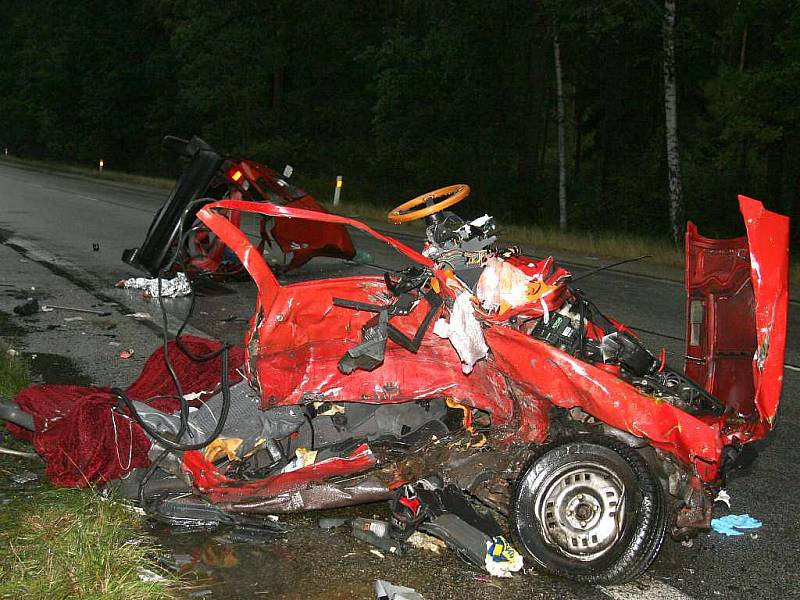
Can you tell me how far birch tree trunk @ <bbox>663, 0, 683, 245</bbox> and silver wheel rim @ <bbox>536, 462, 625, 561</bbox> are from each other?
50.1ft

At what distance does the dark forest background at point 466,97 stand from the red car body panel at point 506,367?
14.2 m

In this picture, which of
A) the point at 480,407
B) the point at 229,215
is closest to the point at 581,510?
the point at 480,407

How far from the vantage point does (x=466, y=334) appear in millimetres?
3842

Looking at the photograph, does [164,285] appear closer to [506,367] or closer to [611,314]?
[611,314]

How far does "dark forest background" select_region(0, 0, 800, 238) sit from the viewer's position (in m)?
20.3

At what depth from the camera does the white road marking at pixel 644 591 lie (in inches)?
144

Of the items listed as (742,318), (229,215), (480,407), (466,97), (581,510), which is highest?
(466,97)

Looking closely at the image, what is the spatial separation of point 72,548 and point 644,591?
2.56 metres

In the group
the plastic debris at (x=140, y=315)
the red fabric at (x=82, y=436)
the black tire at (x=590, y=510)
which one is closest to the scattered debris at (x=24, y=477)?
the red fabric at (x=82, y=436)

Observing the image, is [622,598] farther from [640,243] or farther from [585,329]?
[640,243]

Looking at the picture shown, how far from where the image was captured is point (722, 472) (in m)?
3.92

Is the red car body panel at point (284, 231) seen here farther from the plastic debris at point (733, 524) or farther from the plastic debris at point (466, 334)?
the plastic debris at point (733, 524)

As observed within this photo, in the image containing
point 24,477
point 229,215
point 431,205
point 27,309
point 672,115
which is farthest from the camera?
point 672,115

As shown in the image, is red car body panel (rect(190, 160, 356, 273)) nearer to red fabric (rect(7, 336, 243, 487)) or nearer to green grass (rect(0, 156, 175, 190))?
red fabric (rect(7, 336, 243, 487))
